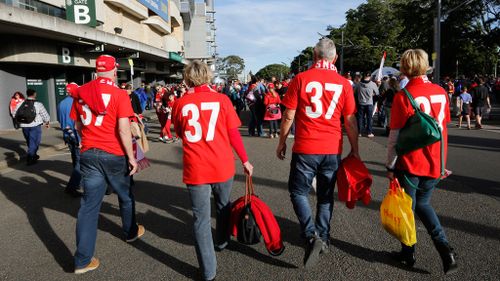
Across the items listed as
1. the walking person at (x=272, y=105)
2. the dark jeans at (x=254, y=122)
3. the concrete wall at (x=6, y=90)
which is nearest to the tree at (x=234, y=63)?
the concrete wall at (x=6, y=90)

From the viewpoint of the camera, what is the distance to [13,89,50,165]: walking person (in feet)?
30.0

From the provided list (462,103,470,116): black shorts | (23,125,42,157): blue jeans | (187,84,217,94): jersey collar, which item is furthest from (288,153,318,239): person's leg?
(462,103,470,116): black shorts

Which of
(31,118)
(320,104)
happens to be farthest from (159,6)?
(320,104)

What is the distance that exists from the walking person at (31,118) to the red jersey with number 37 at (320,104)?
24.5 feet

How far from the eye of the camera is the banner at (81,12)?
2014 cm

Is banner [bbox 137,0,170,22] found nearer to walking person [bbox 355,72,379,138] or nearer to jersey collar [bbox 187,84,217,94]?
walking person [bbox 355,72,379,138]

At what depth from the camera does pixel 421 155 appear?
343cm

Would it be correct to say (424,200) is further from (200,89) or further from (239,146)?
(200,89)

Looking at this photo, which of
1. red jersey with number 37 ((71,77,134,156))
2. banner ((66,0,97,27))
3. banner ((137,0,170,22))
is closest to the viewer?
red jersey with number 37 ((71,77,134,156))

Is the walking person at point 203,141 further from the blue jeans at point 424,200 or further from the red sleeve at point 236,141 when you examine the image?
the blue jeans at point 424,200

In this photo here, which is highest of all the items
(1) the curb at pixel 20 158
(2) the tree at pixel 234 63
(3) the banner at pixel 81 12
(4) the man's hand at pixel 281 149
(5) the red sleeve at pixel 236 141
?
(2) the tree at pixel 234 63

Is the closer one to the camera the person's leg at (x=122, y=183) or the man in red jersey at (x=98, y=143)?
the man in red jersey at (x=98, y=143)

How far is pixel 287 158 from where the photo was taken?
9.36 metres

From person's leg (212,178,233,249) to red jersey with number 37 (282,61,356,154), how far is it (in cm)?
75
